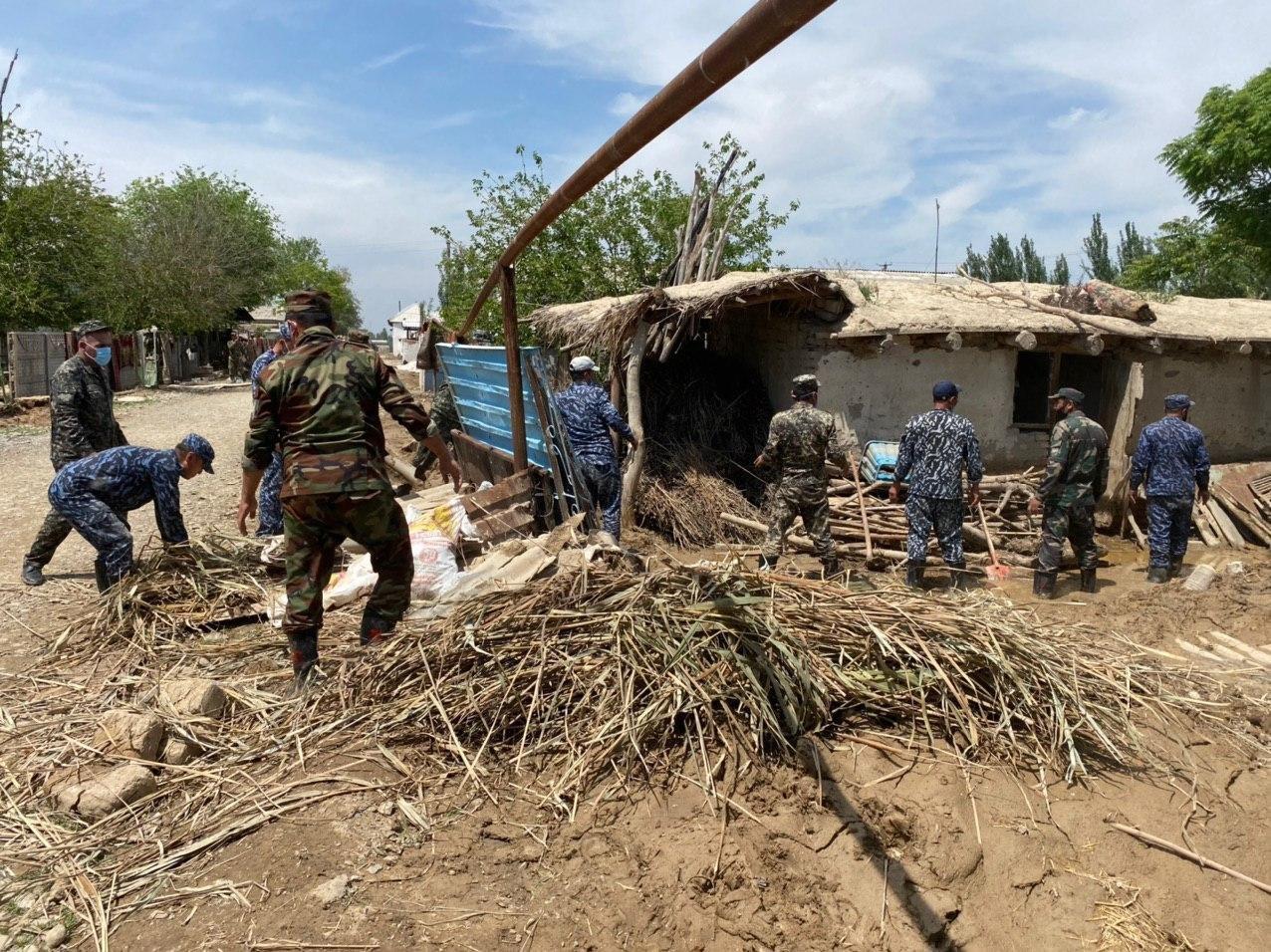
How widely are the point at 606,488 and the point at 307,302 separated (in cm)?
318

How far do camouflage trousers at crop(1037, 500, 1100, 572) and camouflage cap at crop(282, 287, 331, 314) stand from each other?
5.66 meters

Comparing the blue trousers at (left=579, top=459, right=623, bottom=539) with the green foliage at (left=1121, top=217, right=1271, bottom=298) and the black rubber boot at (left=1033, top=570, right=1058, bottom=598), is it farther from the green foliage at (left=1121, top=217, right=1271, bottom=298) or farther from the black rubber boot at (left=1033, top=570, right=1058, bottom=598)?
the green foliage at (left=1121, top=217, right=1271, bottom=298)

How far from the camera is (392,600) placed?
12.3 ft

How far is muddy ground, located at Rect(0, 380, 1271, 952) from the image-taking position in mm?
2500

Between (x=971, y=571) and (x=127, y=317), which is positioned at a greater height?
(x=127, y=317)

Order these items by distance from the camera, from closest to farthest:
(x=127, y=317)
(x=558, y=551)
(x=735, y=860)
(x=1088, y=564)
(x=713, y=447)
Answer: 1. (x=735, y=860)
2. (x=558, y=551)
3. (x=1088, y=564)
4. (x=713, y=447)
5. (x=127, y=317)

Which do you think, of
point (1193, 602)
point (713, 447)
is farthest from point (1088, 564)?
point (713, 447)

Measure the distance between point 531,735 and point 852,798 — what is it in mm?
1224

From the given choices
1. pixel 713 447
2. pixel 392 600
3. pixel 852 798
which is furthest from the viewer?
pixel 713 447

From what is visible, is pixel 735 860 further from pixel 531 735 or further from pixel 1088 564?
pixel 1088 564

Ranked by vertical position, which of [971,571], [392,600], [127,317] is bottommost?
[971,571]

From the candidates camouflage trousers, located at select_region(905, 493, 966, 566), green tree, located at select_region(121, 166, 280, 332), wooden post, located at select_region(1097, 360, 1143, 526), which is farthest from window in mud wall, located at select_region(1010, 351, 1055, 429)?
green tree, located at select_region(121, 166, 280, 332)

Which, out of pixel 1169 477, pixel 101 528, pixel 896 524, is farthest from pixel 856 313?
pixel 101 528

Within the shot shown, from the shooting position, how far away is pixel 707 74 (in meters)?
2.23
